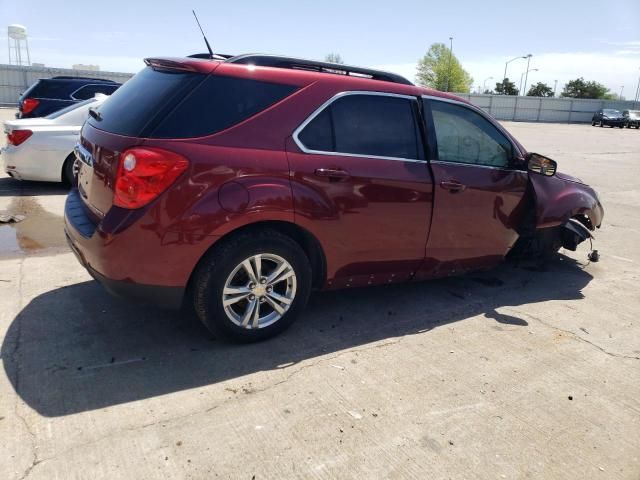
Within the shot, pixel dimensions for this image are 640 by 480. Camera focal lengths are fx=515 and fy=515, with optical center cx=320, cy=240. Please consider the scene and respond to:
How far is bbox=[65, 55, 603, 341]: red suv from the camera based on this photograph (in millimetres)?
3113

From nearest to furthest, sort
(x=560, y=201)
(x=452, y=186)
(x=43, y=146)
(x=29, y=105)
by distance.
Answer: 1. (x=452, y=186)
2. (x=560, y=201)
3. (x=43, y=146)
4. (x=29, y=105)

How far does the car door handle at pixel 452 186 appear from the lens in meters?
4.14

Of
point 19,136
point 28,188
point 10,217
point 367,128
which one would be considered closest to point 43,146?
point 19,136

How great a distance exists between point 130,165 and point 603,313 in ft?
13.5

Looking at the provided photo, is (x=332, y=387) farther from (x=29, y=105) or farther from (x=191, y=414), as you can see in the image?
(x=29, y=105)

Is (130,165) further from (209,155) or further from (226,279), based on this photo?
(226,279)

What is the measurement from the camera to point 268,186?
330 centimetres

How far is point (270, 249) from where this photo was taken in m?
3.42

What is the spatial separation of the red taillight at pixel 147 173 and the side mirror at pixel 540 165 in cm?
329

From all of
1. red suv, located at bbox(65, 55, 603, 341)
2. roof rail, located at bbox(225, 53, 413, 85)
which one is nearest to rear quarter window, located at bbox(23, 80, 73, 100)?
red suv, located at bbox(65, 55, 603, 341)

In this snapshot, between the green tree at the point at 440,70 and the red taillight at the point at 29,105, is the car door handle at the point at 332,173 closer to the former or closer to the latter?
the red taillight at the point at 29,105

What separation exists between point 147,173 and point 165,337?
1.24m

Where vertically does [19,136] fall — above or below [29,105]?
below

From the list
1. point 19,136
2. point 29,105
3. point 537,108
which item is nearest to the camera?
point 19,136
